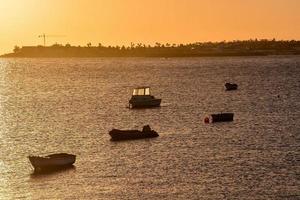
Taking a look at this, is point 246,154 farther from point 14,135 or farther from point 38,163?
point 14,135

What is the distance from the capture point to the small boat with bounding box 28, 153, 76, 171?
89569mm

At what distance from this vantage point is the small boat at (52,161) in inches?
3526

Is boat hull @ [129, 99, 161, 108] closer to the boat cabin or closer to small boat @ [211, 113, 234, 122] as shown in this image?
the boat cabin

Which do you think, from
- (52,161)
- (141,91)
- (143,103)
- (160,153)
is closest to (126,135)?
(160,153)

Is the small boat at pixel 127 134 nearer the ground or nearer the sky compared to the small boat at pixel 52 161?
nearer the ground

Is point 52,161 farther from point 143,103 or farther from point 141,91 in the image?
point 141,91

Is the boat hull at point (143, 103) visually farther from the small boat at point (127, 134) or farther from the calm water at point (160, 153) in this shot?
the small boat at point (127, 134)

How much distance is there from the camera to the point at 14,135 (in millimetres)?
122000

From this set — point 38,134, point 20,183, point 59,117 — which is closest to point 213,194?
point 20,183

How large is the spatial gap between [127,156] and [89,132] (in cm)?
2535

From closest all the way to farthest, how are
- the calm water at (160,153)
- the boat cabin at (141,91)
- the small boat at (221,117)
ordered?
the calm water at (160,153) → the small boat at (221,117) → the boat cabin at (141,91)

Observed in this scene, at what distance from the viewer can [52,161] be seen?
90250 millimetres

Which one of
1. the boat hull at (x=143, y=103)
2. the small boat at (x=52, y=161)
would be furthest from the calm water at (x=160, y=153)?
the boat hull at (x=143, y=103)

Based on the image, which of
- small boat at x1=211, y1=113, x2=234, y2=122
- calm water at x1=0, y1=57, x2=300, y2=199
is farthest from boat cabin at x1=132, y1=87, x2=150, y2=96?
small boat at x1=211, y1=113, x2=234, y2=122
